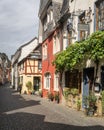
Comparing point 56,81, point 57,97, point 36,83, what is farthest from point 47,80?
point 36,83

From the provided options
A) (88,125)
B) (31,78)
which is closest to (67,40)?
(88,125)

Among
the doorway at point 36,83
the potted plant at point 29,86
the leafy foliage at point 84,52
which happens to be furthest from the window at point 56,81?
the doorway at point 36,83

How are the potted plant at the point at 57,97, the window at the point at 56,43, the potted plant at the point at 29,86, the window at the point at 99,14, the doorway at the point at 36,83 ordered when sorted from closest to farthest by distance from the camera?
the window at the point at 99,14 < the potted plant at the point at 57,97 < the window at the point at 56,43 < the potted plant at the point at 29,86 < the doorway at the point at 36,83

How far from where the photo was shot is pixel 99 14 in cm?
1880

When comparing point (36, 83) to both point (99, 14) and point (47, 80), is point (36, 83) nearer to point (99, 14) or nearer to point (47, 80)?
point (47, 80)

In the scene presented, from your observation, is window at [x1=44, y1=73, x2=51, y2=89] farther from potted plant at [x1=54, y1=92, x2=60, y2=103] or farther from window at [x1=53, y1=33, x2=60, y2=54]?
potted plant at [x1=54, y1=92, x2=60, y2=103]

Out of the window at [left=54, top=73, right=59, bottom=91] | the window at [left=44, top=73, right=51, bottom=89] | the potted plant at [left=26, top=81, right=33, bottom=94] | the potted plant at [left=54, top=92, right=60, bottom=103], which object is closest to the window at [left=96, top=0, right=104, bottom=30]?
the potted plant at [left=54, top=92, right=60, bottom=103]

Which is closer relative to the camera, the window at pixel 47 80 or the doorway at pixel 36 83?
the window at pixel 47 80

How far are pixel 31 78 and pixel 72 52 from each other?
29946mm

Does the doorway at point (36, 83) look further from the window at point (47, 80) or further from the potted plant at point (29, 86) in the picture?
the window at point (47, 80)

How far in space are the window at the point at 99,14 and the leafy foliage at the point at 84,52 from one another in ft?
3.17

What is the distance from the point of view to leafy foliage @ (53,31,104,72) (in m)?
16.7

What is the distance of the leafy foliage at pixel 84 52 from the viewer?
1672cm

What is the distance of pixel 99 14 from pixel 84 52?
212cm
